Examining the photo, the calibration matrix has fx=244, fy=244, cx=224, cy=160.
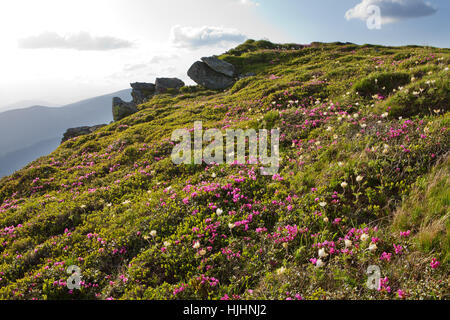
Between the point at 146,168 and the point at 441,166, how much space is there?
10.7m

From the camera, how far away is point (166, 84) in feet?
141

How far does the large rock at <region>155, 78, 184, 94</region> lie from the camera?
4188 centimetres

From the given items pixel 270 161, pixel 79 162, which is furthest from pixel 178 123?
pixel 270 161

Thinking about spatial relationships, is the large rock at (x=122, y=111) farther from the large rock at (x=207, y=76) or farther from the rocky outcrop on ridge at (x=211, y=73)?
the rocky outcrop on ridge at (x=211, y=73)

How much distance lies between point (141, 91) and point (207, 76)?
16.2 metres

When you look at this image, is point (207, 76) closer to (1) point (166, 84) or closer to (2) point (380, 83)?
(1) point (166, 84)

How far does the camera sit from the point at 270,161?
8789mm

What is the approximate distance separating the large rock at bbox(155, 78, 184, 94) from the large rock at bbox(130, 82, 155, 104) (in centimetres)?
213

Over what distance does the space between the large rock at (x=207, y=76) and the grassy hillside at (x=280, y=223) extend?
2395cm

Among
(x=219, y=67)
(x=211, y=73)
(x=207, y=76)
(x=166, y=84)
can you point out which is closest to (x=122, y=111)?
(x=166, y=84)

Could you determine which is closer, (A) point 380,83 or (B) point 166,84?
(A) point 380,83

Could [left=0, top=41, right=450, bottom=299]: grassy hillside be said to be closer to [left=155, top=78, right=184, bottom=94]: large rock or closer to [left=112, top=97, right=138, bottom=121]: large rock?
[left=112, top=97, right=138, bottom=121]: large rock

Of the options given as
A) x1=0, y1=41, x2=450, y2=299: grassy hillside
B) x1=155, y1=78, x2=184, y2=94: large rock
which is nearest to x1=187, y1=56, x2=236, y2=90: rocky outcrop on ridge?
x1=155, y1=78, x2=184, y2=94: large rock

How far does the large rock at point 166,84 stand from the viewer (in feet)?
137
